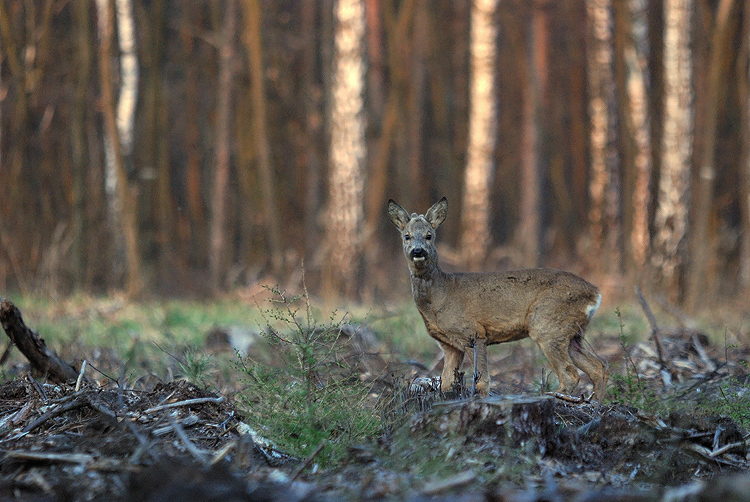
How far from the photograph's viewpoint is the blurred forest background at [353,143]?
1304 centimetres

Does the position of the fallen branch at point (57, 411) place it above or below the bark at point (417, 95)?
below

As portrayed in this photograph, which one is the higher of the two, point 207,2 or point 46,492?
point 207,2

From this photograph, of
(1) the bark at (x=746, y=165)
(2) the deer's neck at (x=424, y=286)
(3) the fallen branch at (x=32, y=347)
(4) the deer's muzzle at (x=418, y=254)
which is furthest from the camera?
(1) the bark at (x=746, y=165)

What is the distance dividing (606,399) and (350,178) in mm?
7776

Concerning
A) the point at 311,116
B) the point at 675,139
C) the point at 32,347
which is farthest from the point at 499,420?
the point at 311,116

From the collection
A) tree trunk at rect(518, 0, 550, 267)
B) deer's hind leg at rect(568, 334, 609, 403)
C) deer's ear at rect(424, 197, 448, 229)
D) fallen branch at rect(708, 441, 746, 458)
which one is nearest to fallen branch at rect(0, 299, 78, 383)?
deer's ear at rect(424, 197, 448, 229)

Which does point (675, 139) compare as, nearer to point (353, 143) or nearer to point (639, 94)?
point (639, 94)

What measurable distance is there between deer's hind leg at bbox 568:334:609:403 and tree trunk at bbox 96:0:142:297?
8.45 meters

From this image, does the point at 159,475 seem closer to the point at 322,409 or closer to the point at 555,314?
the point at 322,409

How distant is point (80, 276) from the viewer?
15.1 m

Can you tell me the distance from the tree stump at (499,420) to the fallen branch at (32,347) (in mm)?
2671

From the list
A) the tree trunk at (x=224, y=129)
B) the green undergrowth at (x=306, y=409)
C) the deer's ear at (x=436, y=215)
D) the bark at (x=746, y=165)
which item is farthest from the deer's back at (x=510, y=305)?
the tree trunk at (x=224, y=129)

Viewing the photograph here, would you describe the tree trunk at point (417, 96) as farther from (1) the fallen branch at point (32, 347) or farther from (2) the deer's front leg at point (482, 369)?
(1) the fallen branch at point (32, 347)

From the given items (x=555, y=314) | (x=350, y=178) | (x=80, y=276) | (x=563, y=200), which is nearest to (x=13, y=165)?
(x=80, y=276)
